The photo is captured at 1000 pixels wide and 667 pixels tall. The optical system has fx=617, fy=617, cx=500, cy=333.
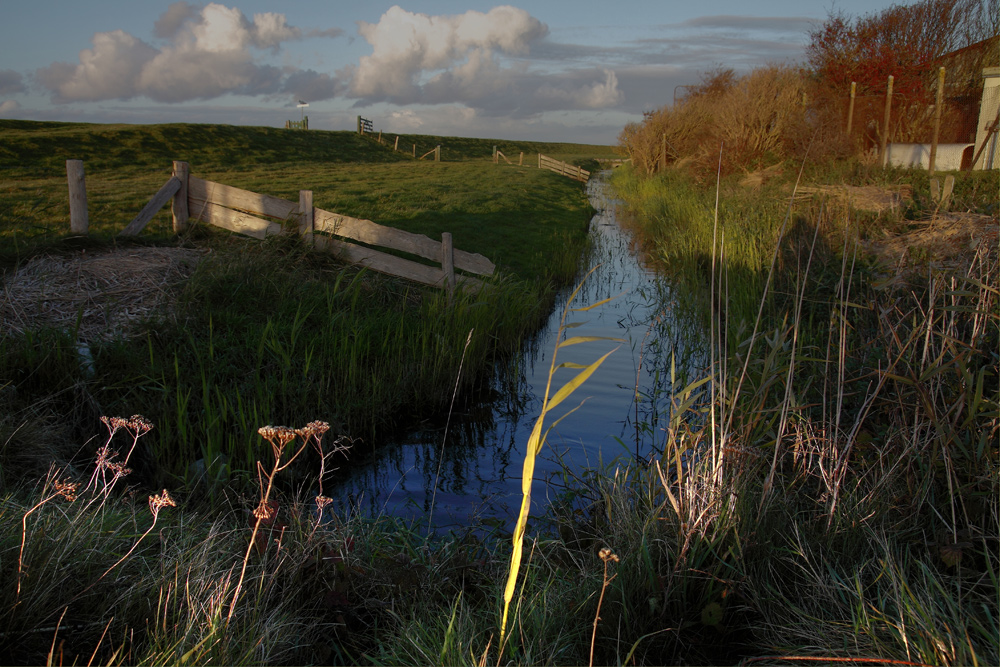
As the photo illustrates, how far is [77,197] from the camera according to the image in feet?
24.4

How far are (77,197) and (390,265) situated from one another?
380 centimetres

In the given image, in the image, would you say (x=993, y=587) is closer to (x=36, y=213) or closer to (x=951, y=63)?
(x=36, y=213)

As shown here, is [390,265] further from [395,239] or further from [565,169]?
[565,169]

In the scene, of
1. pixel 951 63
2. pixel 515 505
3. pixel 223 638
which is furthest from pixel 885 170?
pixel 951 63

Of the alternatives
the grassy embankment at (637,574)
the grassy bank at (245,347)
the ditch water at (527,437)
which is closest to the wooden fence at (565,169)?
the grassy bank at (245,347)

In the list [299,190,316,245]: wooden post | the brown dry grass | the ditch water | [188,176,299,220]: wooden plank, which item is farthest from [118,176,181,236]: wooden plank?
the ditch water

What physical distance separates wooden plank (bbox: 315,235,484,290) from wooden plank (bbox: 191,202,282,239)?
2.50 ft

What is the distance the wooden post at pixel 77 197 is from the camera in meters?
7.38

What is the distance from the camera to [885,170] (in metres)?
13.5

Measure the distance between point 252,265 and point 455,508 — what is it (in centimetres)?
427

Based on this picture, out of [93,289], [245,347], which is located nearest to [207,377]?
[245,347]

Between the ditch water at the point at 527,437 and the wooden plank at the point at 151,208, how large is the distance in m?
5.10

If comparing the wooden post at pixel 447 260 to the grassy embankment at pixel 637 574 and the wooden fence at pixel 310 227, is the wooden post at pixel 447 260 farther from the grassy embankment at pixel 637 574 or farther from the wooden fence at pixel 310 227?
the grassy embankment at pixel 637 574

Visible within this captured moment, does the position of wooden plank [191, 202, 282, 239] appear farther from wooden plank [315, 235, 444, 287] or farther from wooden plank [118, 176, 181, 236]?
wooden plank [315, 235, 444, 287]
